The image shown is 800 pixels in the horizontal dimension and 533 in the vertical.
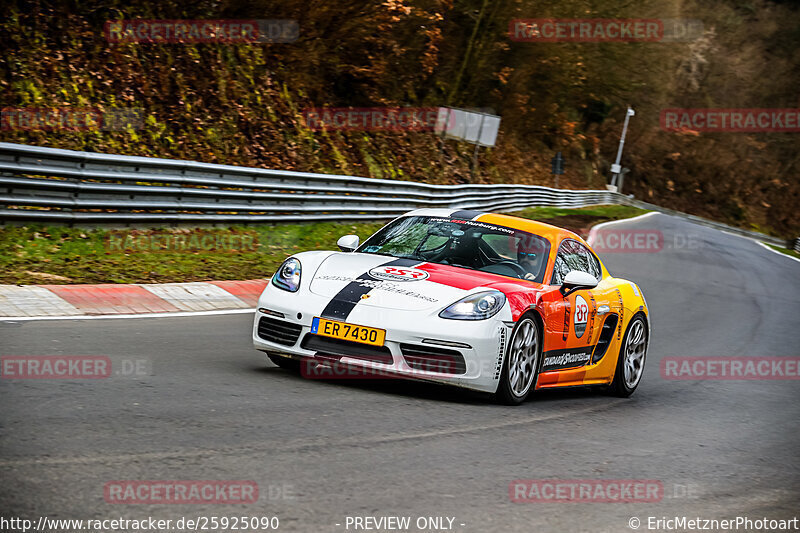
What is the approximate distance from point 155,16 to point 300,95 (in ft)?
16.9

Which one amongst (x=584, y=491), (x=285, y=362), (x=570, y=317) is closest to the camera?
(x=584, y=491)

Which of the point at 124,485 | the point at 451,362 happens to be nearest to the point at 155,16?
the point at 451,362

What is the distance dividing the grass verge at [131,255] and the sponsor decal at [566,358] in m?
5.16

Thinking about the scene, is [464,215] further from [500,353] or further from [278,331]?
[278,331]

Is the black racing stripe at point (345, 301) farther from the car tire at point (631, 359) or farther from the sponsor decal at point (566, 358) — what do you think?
the car tire at point (631, 359)

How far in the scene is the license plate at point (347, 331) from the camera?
6.45m

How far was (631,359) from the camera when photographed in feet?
29.0

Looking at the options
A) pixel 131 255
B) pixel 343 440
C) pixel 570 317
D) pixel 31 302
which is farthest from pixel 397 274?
pixel 131 255

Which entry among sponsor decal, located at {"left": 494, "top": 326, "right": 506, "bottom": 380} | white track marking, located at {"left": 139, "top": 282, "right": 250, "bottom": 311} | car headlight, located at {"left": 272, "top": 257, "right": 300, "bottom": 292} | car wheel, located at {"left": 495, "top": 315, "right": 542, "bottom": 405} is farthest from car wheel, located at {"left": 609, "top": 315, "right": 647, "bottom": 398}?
white track marking, located at {"left": 139, "top": 282, "right": 250, "bottom": 311}

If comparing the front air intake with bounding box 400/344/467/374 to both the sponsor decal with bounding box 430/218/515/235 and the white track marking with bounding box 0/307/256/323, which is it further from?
the white track marking with bounding box 0/307/256/323

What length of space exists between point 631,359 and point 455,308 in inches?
112

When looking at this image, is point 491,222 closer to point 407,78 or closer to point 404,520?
point 404,520

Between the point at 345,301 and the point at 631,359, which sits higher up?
the point at 345,301

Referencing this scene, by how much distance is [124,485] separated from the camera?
3.94 m
